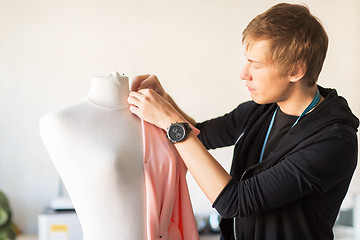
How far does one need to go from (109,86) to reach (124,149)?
0.21m

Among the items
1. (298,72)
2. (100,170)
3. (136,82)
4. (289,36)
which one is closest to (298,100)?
(298,72)

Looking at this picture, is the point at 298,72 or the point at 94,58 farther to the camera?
the point at 94,58

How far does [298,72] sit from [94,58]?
2178mm

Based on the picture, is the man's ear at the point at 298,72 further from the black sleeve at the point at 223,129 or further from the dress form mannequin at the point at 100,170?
the dress form mannequin at the point at 100,170

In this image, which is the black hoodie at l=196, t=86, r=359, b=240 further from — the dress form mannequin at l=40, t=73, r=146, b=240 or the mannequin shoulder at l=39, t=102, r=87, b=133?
the mannequin shoulder at l=39, t=102, r=87, b=133

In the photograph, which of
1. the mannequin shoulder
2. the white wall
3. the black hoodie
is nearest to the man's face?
the black hoodie

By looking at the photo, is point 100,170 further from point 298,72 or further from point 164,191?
point 298,72

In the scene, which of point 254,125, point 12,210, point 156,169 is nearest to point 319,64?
point 254,125

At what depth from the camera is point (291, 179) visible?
1.38m

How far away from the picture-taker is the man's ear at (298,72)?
1470 mm

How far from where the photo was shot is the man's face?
1449 mm

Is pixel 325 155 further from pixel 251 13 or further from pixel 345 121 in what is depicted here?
pixel 251 13

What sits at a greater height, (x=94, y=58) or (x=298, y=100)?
(x=94, y=58)

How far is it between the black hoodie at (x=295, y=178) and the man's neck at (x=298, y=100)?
0.19 ft
